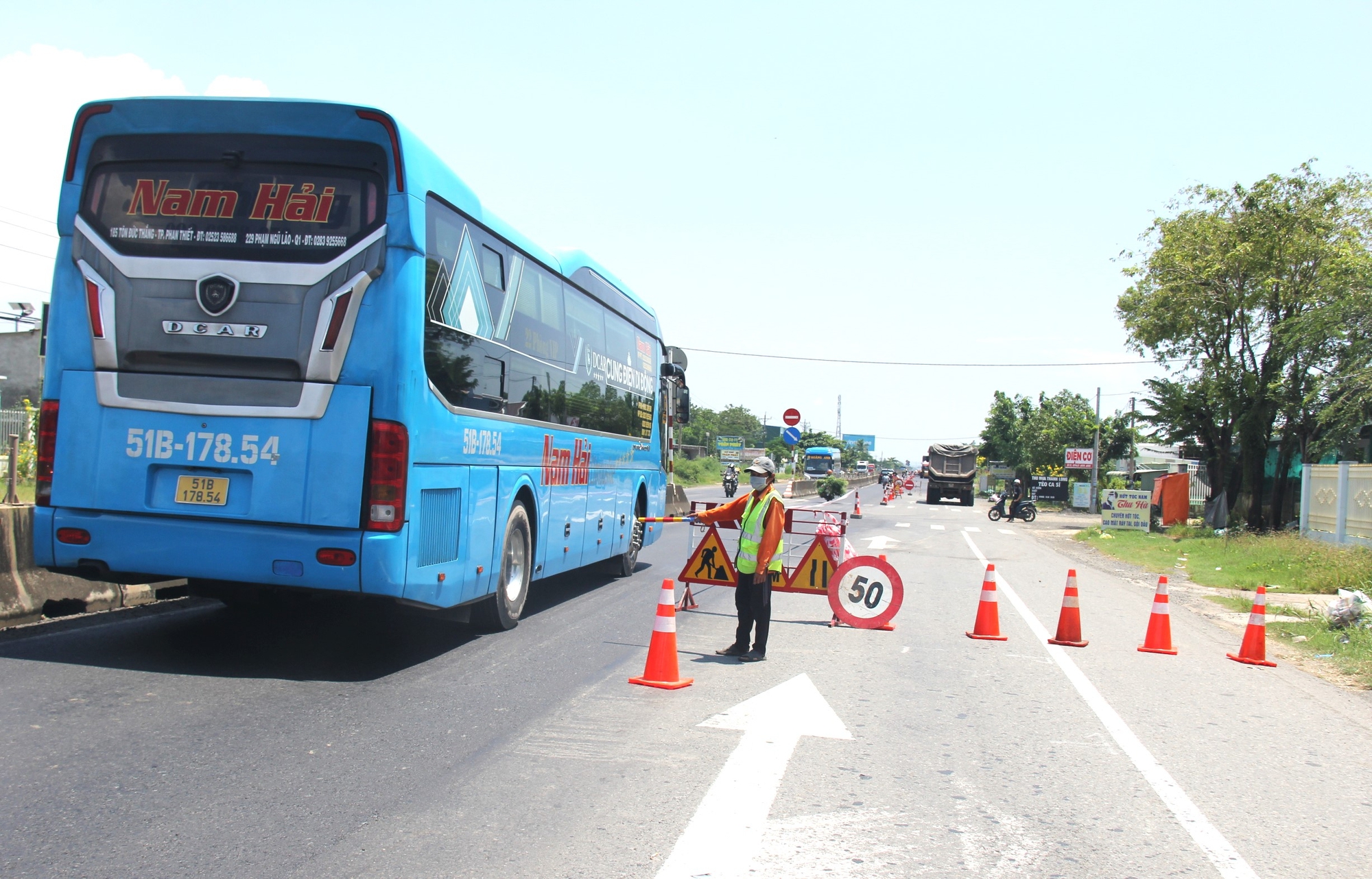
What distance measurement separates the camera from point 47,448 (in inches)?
295

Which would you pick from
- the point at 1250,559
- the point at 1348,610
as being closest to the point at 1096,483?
the point at 1250,559

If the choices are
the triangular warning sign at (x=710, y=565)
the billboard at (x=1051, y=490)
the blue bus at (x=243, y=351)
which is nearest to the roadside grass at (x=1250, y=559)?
the triangular warning sign at (x=710, y=565)

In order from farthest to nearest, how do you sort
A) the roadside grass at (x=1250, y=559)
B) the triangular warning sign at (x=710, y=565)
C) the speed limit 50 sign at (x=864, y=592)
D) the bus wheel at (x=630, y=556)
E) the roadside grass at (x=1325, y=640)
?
the roadside grass at (x=1250, y=559) < the bus wheel at (x=630, y=556) < the triangular warning sign at (x=710, y=565) < the speed limit 50 sign at (x=864, y=592) < the roadside grass at (x=1325, y=640)

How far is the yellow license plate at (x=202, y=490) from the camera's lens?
726 centimetres

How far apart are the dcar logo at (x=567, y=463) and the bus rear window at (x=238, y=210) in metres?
3.54

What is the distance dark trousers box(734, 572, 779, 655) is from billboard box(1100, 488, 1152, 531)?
2711 cm

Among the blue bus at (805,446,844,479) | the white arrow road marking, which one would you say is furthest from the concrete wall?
the blue bus at (805,446,844,479)

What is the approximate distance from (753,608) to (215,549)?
4127 millimetres

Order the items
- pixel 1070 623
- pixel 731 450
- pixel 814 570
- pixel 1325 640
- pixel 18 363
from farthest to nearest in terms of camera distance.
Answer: pixel 731 450, pixel 18 363, pixel 814 570, pixel 1325 640, pixel 1070 623

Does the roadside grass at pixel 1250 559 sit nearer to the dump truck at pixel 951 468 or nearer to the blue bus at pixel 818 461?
the dump truck at pixel 951 468

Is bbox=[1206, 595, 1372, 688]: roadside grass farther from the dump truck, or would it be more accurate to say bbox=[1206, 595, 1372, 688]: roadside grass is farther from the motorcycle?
the dump truck

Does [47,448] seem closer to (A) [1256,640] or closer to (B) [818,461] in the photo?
(A) [1256,640]

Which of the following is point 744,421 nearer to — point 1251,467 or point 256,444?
point 1251,467

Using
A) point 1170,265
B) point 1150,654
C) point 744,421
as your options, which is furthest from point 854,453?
point 1150,654
